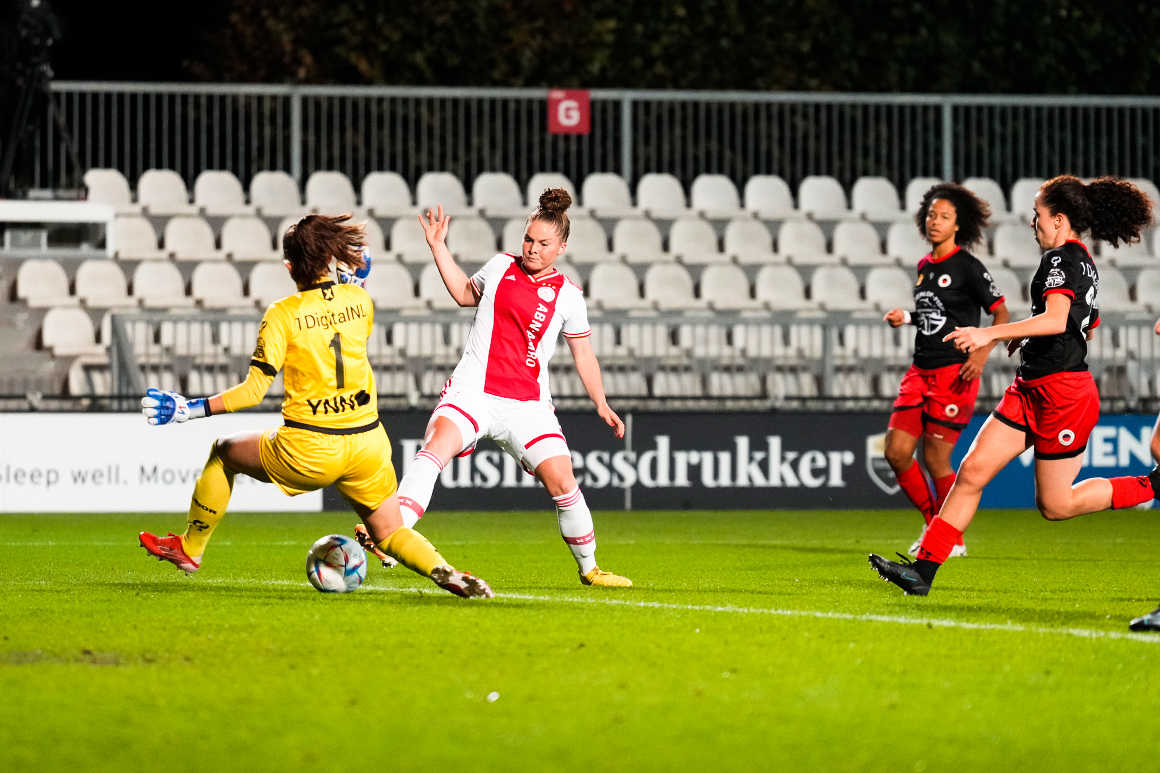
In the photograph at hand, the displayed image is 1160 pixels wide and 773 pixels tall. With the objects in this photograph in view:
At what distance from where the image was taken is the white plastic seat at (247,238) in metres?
17.1

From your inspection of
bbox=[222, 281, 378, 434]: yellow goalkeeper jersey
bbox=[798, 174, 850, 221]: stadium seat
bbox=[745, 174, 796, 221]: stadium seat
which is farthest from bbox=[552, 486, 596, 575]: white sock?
bbox=[798, 174, 850, 221]: stadium seat

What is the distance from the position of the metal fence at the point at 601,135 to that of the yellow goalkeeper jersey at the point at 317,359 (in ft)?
36.1

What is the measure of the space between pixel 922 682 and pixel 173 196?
1423 centimetres

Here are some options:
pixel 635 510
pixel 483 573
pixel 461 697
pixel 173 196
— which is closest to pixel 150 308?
pixel 173 196

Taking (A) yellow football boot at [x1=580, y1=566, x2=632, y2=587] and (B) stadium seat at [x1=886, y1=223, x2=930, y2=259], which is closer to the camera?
(A) yellow football boot at [x1=580, y1=566, x2=632, y2=587]

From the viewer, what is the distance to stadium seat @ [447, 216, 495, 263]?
17.1 meters

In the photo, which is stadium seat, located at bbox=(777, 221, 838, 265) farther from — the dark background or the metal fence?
the dark background

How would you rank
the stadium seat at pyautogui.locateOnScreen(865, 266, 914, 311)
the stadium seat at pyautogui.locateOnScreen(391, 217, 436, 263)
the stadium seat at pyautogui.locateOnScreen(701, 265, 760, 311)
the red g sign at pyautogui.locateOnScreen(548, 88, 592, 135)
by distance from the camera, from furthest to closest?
the red g sign at pyautogui.locateOnScreen(548, 88, 592, 135), the stadium seat at pyautogui.locateOnScreen(865, 266, 914, 311), the stadium seat at pyautogui.locateOnScreen(391, 217, 436, 263), the stadium seat at pyautogui.locateOnScreen(701, 265, 760, 311)

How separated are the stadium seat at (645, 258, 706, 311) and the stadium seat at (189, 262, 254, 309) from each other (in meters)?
4.30

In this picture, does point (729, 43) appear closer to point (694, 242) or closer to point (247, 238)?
point (694, 242)

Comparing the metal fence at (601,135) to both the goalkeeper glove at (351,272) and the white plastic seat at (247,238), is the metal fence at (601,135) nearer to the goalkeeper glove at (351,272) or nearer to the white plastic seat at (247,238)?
the white plastic seat at (247,238)

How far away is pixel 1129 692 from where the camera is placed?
4.84 meters

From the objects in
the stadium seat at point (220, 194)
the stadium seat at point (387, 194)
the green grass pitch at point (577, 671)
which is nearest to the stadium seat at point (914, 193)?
the stadium seat at point (387, 194)

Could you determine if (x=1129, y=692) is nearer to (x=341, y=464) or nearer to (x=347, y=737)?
(x=347, y=737)
